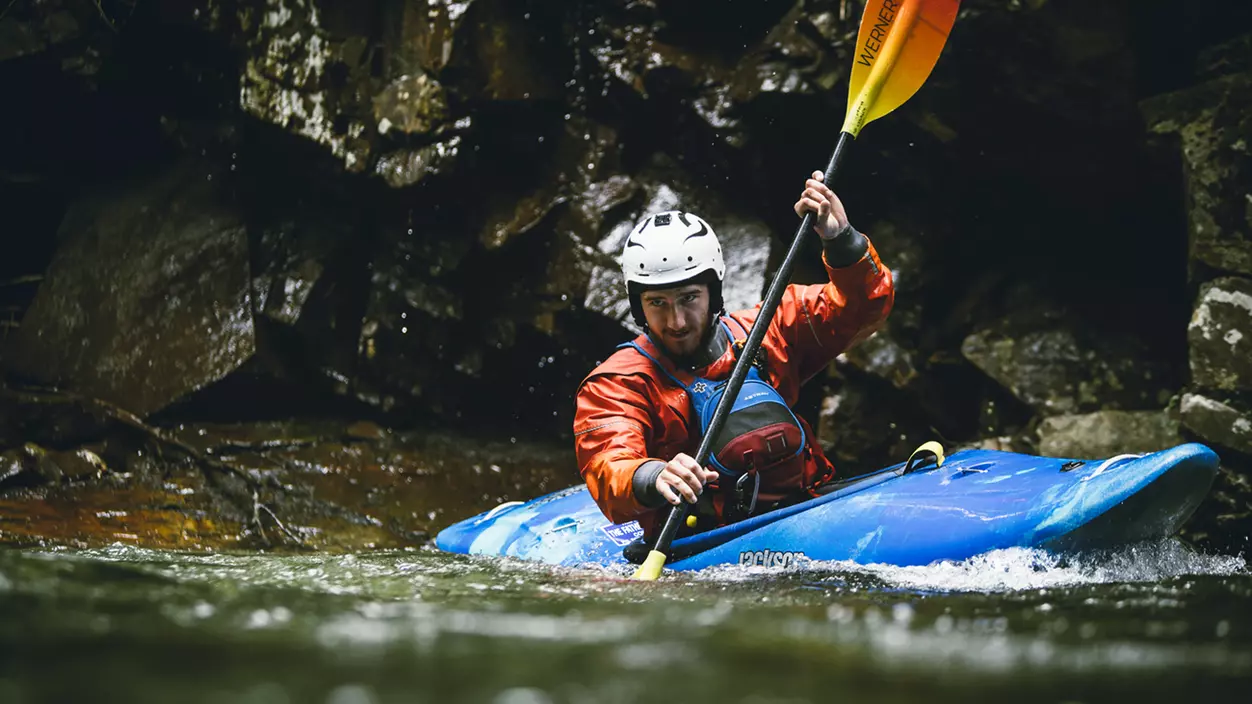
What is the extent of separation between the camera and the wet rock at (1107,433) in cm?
473

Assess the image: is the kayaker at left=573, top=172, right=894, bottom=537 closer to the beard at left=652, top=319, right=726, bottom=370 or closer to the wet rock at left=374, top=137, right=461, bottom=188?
the beard at left=652, top=319, right=726, bottom=370

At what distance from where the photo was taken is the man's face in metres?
3.34

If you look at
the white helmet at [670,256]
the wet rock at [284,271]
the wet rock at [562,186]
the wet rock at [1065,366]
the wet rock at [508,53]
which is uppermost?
the wet rock at [508,53]

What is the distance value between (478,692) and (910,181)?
498cm

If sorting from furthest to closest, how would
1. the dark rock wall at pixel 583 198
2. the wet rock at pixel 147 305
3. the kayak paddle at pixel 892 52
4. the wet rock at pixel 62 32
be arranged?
1. the wet rock at pixel 62 32
2. the wet rock at pixel 147 305
3. the dark rock wall at pixel 583 198
4. the kayak paddle at pixel 892 52

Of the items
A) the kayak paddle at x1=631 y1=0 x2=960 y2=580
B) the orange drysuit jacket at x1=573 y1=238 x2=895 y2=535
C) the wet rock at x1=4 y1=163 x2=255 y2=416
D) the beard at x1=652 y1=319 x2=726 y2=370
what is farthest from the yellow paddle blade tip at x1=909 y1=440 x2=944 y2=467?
the wet rock at x1=4 y1=163 x2=255 y2=416

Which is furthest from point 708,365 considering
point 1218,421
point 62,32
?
point 62,32

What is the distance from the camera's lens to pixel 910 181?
556cm

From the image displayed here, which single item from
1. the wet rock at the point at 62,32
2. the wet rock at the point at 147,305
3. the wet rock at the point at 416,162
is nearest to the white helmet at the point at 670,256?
the wet rock at the point at 416,162

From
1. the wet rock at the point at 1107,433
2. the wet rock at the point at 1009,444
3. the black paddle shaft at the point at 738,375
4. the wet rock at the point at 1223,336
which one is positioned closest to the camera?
the black paddle shaft at the point at 738,375

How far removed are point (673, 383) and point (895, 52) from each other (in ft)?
5.80

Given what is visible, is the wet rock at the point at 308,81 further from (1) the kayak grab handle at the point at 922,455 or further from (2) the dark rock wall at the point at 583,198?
(1) the kayak grab handle at the point at 922,455

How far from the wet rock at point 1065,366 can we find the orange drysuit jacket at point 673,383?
2.13 metres

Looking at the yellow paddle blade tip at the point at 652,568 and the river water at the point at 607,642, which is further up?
the river water at the point at 607,642
